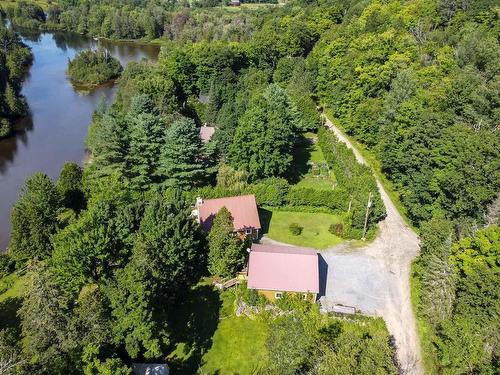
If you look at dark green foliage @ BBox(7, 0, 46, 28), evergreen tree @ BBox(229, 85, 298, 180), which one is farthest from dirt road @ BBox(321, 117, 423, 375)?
dark green foliage @ BBox(7, 0, 46, 28)

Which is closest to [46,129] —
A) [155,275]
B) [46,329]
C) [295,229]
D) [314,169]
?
[314,169]

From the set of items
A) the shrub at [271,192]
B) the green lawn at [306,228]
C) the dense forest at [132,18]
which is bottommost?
the green lawn at [306,228]

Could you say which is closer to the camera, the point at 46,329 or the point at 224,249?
the point at 46,329

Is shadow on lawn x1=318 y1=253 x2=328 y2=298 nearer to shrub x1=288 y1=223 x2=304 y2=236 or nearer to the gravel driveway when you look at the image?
the gravel driveway

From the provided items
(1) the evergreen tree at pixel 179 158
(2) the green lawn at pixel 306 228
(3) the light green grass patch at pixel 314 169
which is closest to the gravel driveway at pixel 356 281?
(2) the green lawn at pixel 306 228

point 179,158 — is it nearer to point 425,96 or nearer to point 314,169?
point 314,169

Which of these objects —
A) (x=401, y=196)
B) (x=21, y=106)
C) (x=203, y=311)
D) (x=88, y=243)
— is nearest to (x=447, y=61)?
(x=401, y=196)

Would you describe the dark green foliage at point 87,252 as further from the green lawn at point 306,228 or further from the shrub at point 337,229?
the shrub at point 337,229
